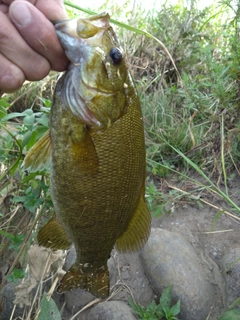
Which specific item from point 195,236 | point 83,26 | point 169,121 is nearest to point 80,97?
point 83,26

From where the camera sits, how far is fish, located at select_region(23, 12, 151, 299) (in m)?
1.16

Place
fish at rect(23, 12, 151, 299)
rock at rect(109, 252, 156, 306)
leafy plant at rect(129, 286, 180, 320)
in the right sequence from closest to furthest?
fish at rect(23, 12, 151, 299)
leafy plant at rect(129, 286, 180, 320)
rock at rect(109, 252, 156, 306)

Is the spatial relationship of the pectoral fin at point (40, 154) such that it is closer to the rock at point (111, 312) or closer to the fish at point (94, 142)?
the fish at point (94, 142)

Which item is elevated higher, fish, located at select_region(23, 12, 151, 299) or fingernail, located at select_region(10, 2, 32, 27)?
fingernail, located at select_region(10, 2, 32, 27)

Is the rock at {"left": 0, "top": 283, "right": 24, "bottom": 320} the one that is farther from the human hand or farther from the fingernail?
the fingernail

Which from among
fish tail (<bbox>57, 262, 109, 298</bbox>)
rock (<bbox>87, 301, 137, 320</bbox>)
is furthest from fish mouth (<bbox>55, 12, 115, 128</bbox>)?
rock (<bbox>87, 301, 137, 320</bbox>)

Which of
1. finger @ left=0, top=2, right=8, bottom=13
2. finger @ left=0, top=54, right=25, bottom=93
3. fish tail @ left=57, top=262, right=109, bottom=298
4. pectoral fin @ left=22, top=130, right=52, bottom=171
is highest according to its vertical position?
finger @ left=0, top=2, right=8, bottom=13

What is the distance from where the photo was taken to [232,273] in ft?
7.14

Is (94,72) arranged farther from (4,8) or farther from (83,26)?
(4,8)

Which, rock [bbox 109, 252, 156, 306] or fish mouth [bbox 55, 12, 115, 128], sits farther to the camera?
rock [bbox 109, 252, 156, 306]

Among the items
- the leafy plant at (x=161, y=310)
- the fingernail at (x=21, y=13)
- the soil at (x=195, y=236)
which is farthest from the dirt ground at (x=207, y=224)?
the fingernail at (x=21, y=13)

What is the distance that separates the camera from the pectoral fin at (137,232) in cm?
145

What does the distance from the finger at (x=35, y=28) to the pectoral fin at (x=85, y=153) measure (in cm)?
28

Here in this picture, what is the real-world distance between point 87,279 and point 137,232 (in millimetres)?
343
